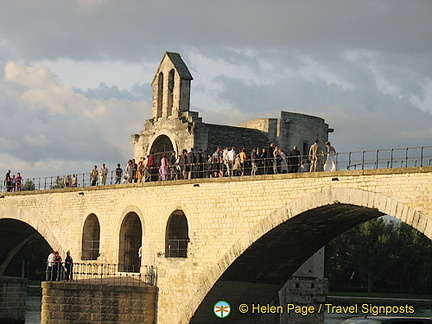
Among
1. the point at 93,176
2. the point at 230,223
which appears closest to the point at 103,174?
the point at 93,176

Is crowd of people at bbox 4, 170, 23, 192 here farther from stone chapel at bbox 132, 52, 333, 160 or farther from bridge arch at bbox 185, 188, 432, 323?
bridge arch at bbox 185, 188, 432, 323

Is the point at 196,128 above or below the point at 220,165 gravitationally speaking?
above

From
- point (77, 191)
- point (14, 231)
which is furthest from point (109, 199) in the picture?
point (14, 231)

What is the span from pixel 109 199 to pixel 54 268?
14.5 ft

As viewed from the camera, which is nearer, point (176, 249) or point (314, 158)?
point (314, 158)

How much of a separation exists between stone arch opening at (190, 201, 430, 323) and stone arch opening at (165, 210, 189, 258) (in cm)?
242

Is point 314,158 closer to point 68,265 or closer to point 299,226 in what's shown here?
point 299,226

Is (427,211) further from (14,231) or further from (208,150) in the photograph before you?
(14,231)

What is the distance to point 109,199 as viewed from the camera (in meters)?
33.1

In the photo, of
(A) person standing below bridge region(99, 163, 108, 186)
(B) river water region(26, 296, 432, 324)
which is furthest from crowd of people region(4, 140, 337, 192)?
(B) river water region(26, 296, 432, 324)

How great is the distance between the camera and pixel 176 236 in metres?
31.3

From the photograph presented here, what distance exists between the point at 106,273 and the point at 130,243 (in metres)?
1.44

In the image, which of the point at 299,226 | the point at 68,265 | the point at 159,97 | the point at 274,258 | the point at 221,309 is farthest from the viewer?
the point at 159,97

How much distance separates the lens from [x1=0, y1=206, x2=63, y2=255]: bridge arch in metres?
36.4
